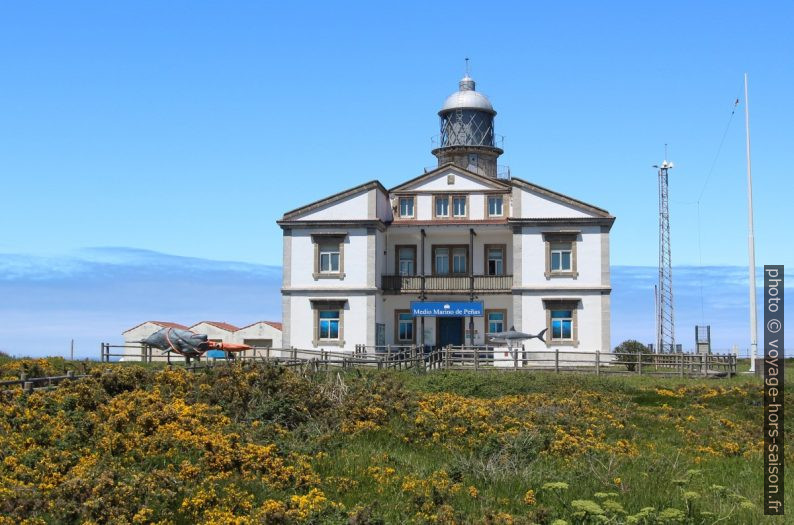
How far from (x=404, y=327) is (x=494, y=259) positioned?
5.71 meters

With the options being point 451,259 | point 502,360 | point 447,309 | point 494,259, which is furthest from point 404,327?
point 502,360

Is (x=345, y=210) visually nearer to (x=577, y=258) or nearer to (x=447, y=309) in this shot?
(x=447, y=309)

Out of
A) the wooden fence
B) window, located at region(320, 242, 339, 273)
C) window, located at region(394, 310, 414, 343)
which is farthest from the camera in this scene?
window, located at region(394, 310, 414, 343)

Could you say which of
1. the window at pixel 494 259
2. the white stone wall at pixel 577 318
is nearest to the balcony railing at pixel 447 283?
the window at pixel 494 259

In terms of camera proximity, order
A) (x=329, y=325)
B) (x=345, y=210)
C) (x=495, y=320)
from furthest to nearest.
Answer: (x=495, y=320) → (x=345, y=210) → (x=329, y=325)

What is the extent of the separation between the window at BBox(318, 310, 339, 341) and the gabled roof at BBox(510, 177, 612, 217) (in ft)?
35.3

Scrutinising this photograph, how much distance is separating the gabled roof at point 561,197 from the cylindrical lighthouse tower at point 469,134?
37.4 feet

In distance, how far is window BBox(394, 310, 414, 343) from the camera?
1784 inches

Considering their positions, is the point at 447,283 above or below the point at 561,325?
above

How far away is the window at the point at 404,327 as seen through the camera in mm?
45312

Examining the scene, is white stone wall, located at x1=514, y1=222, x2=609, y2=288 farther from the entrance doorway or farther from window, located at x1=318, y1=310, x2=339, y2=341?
window, located at x1=318, y1=310, x2=339, y2=341

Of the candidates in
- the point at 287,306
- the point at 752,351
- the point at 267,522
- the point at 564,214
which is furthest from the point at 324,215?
the point at 267,522

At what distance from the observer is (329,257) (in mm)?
43719

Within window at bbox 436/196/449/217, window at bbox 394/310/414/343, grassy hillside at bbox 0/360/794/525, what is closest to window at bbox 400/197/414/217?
window at bbox 436/196/449/217
